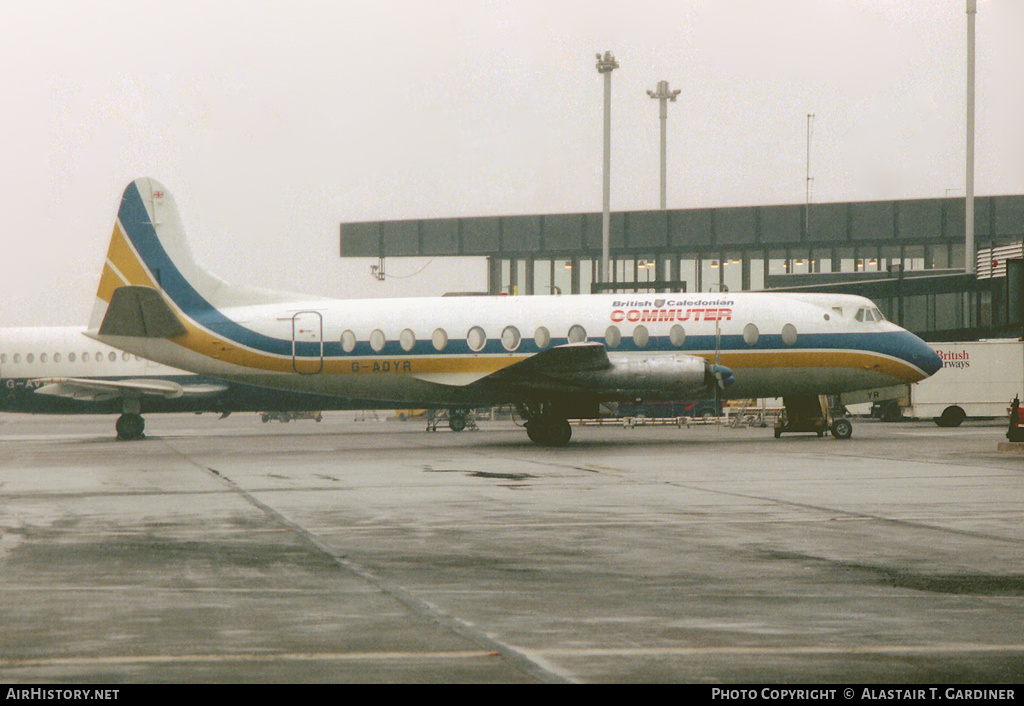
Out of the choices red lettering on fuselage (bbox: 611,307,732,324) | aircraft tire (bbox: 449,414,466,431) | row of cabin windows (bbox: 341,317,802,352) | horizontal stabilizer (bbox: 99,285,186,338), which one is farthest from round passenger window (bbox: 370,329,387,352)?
aircraft tire (bbox: 449,414,466,431)

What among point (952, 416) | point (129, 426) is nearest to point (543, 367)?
point (129, 426)

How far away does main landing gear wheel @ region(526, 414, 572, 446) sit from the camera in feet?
97.2

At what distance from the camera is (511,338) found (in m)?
29.9

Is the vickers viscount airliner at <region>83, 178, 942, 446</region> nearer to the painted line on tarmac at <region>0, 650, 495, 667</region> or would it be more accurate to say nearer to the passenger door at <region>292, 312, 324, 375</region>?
the passenger door at <region>292, 312, 324, 375</region>

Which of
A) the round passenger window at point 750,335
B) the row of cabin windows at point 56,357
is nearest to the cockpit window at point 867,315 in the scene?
the round passenger window at point 750,335

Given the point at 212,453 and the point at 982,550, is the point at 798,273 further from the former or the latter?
the point at 982,550

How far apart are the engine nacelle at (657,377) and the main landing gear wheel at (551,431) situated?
1.75 metres

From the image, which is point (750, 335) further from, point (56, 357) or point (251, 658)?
point (251, 658)

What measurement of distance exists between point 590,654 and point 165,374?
3321cm

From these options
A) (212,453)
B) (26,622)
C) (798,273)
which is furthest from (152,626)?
(798,273)

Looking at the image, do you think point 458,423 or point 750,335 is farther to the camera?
point 458,423

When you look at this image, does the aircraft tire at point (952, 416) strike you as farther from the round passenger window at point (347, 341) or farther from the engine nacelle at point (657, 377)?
the round passenger window at point (347, 341)

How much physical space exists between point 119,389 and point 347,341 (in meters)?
10.7

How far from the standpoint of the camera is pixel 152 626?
742 cm
